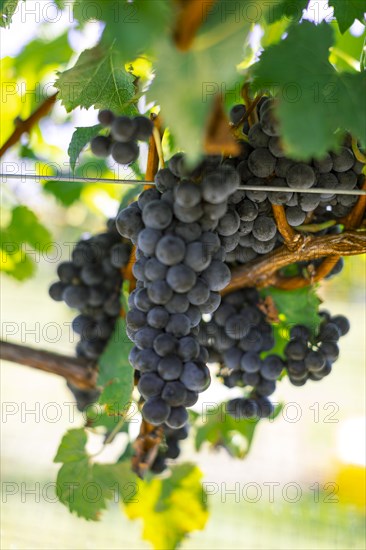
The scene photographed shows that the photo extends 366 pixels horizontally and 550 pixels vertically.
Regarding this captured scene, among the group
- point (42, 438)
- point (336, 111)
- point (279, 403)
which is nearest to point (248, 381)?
point (279, 403)

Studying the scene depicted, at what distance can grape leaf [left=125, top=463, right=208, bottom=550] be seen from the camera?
1.07 meters

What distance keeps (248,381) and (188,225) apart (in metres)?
0.39

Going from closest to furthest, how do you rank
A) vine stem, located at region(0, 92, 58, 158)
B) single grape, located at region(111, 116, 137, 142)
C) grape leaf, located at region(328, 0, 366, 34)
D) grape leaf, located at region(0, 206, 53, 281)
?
1. single grape, located at region(111, 116, 137, 142)
2. grape leaf, located at region(328, 0, 366, 34)
3. vine stem, located at region(0, 92, 58, 158)
4. grape leaf, located at region(0, 206, 53, 281)

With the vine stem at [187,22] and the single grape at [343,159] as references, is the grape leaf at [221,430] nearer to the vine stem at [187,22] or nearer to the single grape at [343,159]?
the single grape at [343,159]

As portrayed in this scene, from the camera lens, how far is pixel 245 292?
838 mm

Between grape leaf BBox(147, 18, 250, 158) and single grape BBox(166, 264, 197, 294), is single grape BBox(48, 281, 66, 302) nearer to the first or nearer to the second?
single grape BBox(166, 264, 197, 294)

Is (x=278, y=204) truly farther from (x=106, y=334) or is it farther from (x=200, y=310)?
(x=106, y=334)

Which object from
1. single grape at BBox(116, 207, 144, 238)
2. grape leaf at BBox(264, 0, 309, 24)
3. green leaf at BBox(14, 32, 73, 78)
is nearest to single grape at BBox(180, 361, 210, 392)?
single grape at BBox(116, 207, 144, 238)

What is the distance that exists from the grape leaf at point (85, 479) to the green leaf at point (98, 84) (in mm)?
557

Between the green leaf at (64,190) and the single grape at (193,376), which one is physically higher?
the green leaf at (64,190)

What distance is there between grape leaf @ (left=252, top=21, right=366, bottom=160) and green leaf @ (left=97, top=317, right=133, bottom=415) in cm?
45

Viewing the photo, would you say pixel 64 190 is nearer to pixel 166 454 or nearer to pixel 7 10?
pixel 166 454

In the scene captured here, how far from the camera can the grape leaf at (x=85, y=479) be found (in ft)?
3.08

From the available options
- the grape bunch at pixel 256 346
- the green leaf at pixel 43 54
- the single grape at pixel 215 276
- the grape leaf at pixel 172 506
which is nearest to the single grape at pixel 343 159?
the single grape at pixel 215 276
